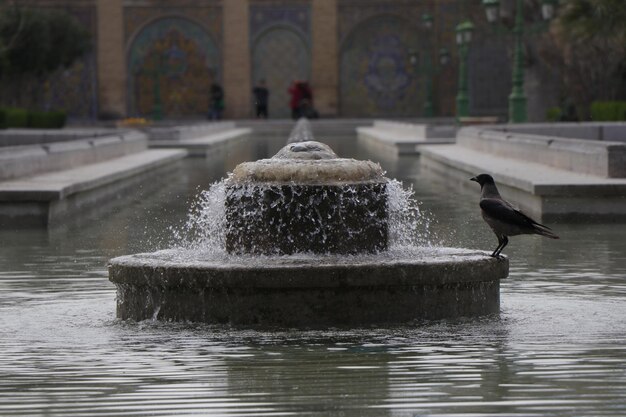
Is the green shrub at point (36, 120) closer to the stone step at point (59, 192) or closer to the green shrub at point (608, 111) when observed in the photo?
the green shrub at point (608, 111)

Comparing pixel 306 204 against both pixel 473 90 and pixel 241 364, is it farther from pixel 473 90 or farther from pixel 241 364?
pixel 473 90

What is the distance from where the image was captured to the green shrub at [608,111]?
3721 cm

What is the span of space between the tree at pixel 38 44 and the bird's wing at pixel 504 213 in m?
40.8

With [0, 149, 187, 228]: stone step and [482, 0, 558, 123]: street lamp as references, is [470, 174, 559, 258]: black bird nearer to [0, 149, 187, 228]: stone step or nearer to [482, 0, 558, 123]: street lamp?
[0, 149, 187, 228]: stone step

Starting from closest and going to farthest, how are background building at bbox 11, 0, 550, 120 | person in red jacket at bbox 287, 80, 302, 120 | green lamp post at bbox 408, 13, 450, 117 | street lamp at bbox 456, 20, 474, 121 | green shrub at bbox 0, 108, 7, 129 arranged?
street lamp at bbox 456, 20, 474, 121 → green shrub at bbox 0, 108, 7, 129 → green lamp post at bbox 408, 13, 450, 117 → person in red jacket at bbox 287, 80, 302, 120 → background building at bbox 11, 0, 550, 120

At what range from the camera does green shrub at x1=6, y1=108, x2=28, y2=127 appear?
42.8 meters

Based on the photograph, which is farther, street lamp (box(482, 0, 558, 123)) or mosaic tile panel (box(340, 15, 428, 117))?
mosaic tile panel (box(340, 15, 428, 117))

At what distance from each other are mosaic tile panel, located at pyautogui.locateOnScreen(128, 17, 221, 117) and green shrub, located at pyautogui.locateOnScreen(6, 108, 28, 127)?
1157cm

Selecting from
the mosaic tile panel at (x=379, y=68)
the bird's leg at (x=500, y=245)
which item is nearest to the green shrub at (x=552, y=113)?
the mosaic tile panel at (x=379, y=68)

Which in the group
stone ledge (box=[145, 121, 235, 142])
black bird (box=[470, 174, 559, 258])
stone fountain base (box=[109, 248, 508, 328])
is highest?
black bird (box=[470, 174, 559, 258])

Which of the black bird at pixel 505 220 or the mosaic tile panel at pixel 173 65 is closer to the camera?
the black bird at pixel 505 220

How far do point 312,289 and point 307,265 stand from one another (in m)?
0.13

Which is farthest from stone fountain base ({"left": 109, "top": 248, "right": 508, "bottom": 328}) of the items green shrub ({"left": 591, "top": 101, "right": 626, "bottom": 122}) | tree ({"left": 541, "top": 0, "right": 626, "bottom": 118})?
tree ({"left": 541, "top": 0, "right": 626, "bottom": 118})

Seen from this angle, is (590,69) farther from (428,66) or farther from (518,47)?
(518,47)
